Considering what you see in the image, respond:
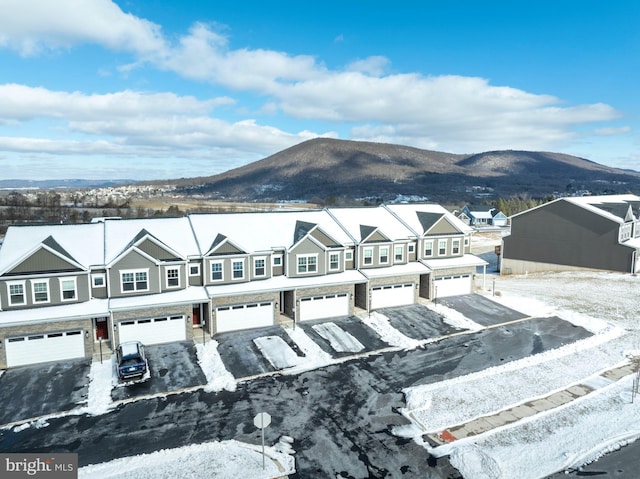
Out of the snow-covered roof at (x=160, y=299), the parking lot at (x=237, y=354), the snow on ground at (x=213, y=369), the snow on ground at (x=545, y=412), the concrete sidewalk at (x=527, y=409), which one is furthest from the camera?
the snow-covered roof at (x=160, y=299)

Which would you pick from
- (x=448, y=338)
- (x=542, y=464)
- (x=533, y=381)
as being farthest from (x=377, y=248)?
(x=542, y=464)

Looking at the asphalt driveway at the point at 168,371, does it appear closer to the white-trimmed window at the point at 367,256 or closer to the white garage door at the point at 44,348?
the white garage door at the point at 44,348

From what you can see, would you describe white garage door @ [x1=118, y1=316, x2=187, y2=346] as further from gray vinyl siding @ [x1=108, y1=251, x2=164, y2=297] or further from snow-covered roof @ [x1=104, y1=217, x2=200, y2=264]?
snow-covered roof @ [x1=104, y1=217, x2=200, y2=264]

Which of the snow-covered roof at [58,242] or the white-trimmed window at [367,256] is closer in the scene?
the snow-covered roof at [58,242]

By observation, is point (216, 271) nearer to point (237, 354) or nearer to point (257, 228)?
point (257, 228)

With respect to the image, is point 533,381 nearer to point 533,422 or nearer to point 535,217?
point 533,422

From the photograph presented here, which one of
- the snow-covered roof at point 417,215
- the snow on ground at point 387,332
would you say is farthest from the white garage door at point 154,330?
the snow-covered roof at point 417,215

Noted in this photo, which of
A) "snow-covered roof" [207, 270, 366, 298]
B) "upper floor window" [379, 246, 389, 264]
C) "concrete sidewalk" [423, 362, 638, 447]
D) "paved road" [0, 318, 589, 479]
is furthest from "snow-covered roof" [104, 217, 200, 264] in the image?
"concrete sidewalk" [423, 362, 638, 447]
